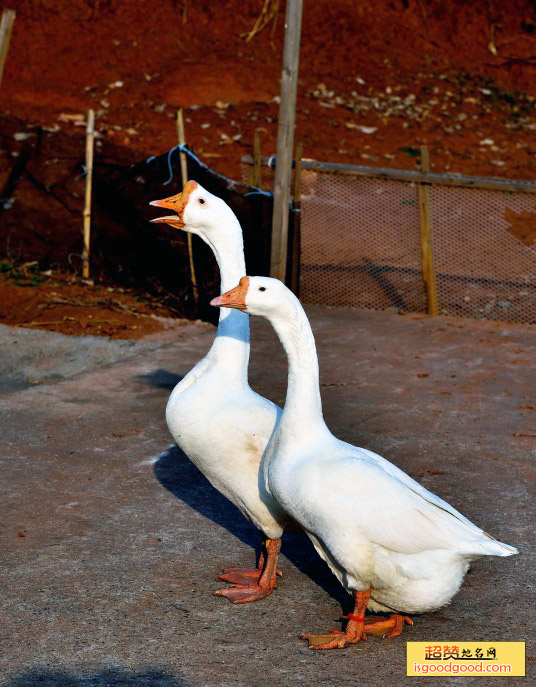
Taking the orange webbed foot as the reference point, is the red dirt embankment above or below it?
above

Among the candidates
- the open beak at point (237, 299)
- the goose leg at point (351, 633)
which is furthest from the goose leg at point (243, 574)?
the open beak at point (237, 299)

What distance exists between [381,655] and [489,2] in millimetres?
25815

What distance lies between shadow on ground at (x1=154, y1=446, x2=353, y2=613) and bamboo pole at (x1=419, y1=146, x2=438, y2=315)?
189 inches

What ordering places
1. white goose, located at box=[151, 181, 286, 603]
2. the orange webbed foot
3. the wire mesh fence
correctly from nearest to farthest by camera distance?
the orange webbed foot
white goose, located at box=[151, 181, 286, 603]
the wire mesh fence

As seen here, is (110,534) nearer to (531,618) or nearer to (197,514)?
(197,514)

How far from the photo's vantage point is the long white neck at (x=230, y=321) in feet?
14.3

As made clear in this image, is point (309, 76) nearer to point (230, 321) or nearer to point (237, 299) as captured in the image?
point (230, 321)

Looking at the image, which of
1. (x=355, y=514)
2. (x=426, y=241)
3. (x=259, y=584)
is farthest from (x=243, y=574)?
(x=426, y=241)

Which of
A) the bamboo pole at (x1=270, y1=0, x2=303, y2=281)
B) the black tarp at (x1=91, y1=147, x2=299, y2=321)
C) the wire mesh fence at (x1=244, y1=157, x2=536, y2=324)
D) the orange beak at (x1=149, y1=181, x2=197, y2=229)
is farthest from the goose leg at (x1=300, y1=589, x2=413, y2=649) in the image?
the wire mesh fence at (x1=244, y1=157, x2=536, y2=324)

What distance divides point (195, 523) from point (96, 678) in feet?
5.07

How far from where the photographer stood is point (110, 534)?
15.2 ft

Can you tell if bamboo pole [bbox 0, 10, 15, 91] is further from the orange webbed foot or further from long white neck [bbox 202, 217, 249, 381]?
the orange webbed foot

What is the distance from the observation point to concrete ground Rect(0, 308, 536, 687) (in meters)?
3.49

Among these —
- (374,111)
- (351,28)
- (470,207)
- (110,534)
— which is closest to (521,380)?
(110,534)
